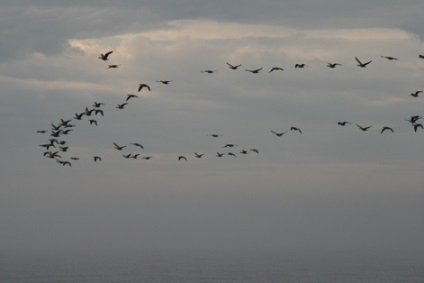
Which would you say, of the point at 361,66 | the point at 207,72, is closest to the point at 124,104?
the point at 207,72

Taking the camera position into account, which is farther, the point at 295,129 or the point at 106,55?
the point at 295,129

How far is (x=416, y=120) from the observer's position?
7719cm

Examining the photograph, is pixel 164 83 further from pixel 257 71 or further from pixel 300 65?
pixel 300 65

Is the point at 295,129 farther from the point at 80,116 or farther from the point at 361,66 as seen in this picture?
the point at 80,116

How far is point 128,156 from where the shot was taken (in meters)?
89.7

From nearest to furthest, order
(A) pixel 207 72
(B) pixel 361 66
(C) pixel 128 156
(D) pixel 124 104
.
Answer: (B) pixel 361 66
(A) pixel 207 72
(D) pixel 124 104
(C) pixel 128 156

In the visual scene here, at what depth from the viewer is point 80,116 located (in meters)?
83.6

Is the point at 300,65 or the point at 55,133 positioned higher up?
the point at 300,65

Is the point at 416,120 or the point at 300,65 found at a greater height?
the point at 300,65

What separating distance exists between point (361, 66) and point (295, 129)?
53.6 ft

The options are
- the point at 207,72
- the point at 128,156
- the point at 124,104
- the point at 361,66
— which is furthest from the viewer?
the point at 128,156

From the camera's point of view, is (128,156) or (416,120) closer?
(416,120)

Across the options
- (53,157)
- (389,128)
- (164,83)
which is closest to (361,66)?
(389,128)

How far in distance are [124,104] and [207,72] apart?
10557 mm
